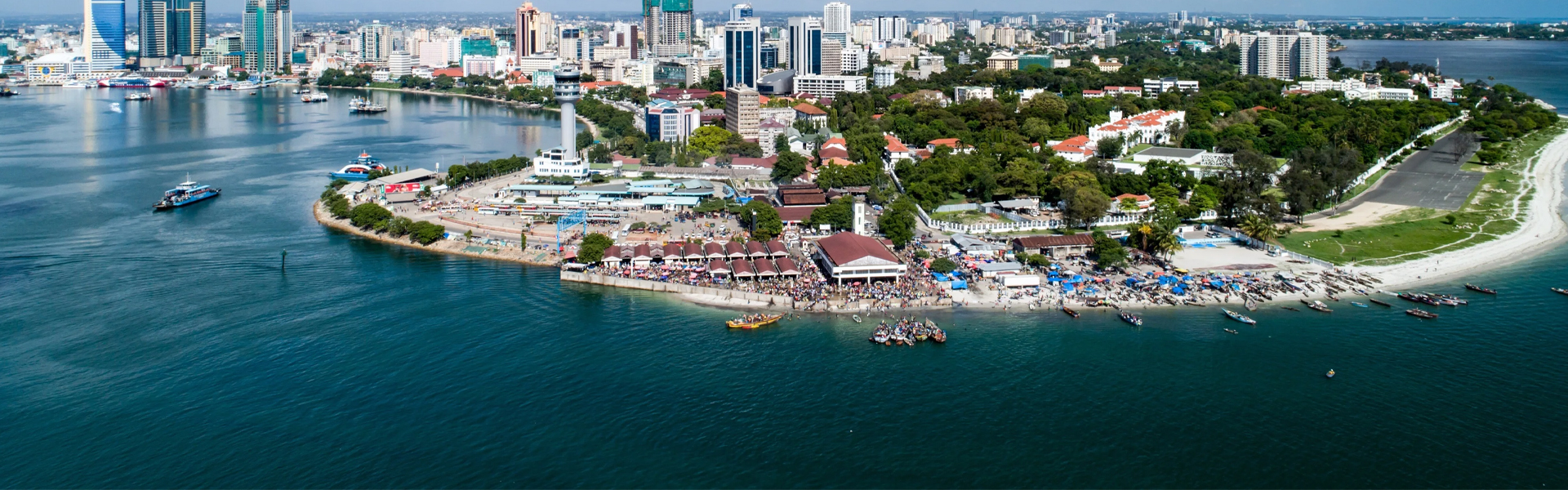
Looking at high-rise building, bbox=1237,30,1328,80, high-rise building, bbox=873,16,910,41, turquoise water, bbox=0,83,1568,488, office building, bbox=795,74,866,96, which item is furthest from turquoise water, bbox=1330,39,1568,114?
turquoise water, bbox=0,83,1568,488

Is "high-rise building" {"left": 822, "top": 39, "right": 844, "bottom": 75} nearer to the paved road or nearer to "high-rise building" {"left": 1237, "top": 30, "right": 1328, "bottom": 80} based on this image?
"high-rise building" {"left": 1237, "top": 30, "right": 1328, "bottom": 80}

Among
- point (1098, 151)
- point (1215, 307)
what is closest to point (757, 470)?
point (1215, 307)

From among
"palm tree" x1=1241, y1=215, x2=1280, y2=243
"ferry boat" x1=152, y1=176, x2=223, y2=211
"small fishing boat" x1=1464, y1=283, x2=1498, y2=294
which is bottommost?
"small fishing boat" x1=1464, y1=283, x2=1498, y2=294

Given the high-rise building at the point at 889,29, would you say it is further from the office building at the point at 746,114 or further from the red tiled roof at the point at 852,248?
the red tiled roof at the point at 852,248

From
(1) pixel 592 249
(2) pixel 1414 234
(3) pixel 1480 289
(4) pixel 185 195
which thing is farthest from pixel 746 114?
(3) pixel 1480 289

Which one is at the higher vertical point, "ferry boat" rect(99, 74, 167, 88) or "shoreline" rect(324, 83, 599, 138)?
"ferry boat" rect(99, 74, 167, 88)

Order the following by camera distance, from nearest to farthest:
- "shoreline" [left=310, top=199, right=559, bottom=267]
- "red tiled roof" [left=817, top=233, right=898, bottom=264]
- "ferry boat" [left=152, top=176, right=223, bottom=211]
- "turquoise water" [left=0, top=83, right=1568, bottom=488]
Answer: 1. "turquoise water" [left=0, top=83, right=1568, bottom=488]
2. "red tiled roof" [left=817, top=233, right=898, bottom=264]
3. "shoreline" [left=310, top=199, right=559, bottom=267]
4. "ferry boat" [left=152, top=176, right=223, bottom=211]

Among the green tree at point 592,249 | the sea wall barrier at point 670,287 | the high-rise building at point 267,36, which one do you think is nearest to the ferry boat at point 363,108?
the high-rise building at point 267,36
